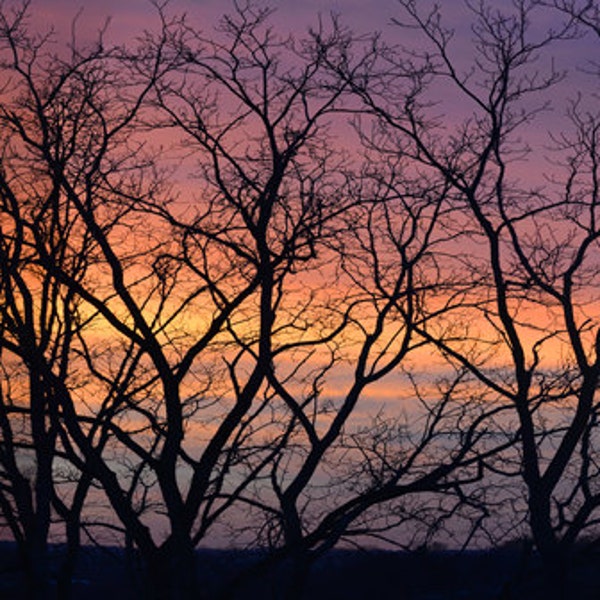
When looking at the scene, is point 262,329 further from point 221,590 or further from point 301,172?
point 221,590

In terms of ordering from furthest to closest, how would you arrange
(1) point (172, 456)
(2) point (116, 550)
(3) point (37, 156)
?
(2) point (116, 550), (3) point (37, 156), (1) point (172, 456)

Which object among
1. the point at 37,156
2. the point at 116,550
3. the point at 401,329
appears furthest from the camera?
the point at 116,550

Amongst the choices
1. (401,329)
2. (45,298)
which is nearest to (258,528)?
(401,329)

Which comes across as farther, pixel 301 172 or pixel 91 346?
pixel 91 346

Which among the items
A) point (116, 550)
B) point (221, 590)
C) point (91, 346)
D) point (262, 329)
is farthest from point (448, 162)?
point (116, 550)

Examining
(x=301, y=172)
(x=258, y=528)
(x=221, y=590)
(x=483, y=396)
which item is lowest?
(x=221, y=590)

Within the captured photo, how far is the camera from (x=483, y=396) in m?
19.0

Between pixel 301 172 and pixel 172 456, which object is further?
pixel 301 172

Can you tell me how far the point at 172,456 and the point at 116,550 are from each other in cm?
700

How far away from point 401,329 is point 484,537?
3.78 m

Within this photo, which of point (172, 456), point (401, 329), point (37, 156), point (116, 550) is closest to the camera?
point (172, 456)

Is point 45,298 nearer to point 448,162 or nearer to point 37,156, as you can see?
point 37,156

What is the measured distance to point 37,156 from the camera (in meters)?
16.3

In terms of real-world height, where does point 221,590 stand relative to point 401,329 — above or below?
below
